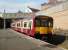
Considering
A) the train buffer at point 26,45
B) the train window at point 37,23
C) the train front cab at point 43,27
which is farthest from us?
the train window at point 37,23

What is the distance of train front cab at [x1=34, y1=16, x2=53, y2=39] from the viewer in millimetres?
25703

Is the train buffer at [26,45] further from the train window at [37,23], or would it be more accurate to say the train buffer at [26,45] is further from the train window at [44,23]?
the train window at [44,23]

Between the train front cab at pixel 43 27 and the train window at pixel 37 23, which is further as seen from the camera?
the train window at pixel 37 23

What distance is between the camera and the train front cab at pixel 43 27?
1012 inches

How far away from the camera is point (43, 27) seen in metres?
26.0

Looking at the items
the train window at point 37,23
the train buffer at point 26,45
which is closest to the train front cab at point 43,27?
the train window at point 37,23

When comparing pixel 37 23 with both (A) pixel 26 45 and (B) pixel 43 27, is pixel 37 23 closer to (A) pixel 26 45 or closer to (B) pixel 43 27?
(B) pixel 43 27

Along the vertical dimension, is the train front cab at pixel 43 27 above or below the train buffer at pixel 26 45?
above

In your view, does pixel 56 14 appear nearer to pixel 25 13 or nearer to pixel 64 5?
pixel 64 5

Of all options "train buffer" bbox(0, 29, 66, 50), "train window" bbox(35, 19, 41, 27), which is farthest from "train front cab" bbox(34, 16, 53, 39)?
"train buffer" bbox(0, 29, 66, 50)

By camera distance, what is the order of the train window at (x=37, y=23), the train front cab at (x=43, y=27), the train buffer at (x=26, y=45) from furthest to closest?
the train window at (x=37, y=23) < the train front cab at (x=43, y=27) < the train buffer at (x=26, y=45)

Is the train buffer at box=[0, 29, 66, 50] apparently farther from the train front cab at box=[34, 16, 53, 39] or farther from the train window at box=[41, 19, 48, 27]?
the train window at box=[41, 19, 48, 27]

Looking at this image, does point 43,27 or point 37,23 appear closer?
point 43,27

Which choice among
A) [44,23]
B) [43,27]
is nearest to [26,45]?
[43,27]
